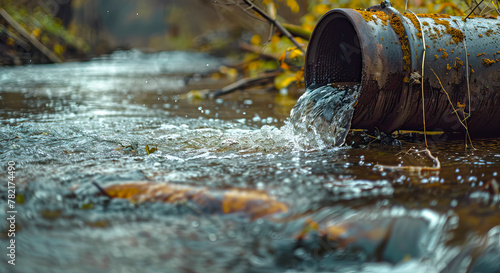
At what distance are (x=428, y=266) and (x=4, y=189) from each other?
1742 millimetres

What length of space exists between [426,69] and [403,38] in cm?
24

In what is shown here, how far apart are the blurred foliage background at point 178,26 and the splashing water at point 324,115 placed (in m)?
1.14

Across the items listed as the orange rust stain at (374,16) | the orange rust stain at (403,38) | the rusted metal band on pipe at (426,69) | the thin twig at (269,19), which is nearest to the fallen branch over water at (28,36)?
the thin twig at (269,19)

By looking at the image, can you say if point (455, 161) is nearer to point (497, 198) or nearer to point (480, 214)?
point (497, 198)

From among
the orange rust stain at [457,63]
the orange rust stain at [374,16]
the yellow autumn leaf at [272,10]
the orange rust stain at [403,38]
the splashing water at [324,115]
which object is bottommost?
the splashing water at [324,115]

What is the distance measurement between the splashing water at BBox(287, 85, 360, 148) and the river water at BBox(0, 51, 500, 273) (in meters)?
0.03

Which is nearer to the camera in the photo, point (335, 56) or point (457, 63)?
point (457, 63)

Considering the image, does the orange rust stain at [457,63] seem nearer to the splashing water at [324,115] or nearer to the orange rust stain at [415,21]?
the orange rust stain at [415,21]

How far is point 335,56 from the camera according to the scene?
3578 mm

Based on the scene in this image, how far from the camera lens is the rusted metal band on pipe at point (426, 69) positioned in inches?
108

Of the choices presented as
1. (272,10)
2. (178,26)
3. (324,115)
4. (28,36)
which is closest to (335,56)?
(324,115)

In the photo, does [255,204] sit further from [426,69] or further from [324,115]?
[426,69]

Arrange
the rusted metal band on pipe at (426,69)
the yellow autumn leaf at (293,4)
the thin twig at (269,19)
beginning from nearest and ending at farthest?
the rusted metal band on pipe at (426,69) < the thin twig at (269,19) < the yellow autumn leaf at (293,4)

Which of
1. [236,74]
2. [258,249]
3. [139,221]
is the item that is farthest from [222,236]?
[236,74]
